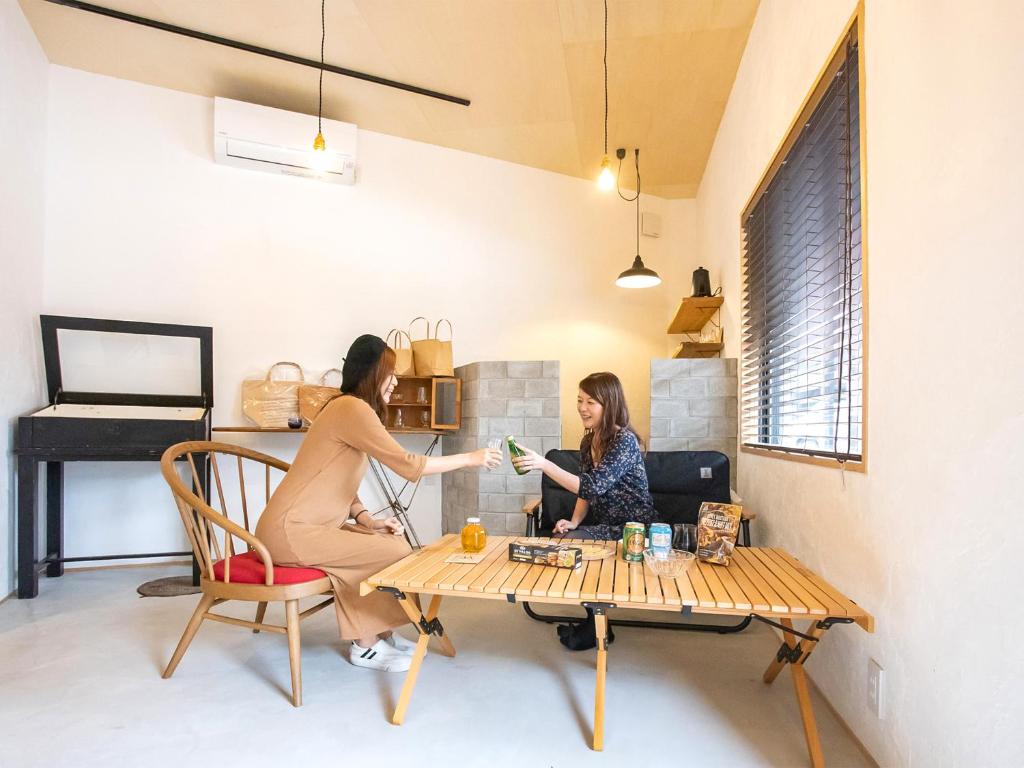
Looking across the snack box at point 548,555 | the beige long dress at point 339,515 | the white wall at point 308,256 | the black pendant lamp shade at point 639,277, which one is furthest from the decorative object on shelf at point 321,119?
the snack box at point 548,555

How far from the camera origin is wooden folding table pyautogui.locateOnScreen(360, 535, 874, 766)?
1568 mm

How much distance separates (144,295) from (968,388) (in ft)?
Answer: 14.3

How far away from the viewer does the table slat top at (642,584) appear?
1562 mm

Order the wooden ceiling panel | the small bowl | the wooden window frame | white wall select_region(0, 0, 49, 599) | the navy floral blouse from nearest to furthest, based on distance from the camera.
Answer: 1. the wooden window frame
2. the small bowl
3. the navy floral blouse
4. the wooden ceiling panel
5. white wall select_region(0, 0, 49, 599)

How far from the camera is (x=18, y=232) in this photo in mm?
3416

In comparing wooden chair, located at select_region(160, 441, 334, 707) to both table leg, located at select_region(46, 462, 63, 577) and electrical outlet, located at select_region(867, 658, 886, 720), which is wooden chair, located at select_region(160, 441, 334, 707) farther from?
table leg, located at select_region(46, 462, 63, 577)

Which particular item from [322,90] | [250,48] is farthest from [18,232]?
[322,90]

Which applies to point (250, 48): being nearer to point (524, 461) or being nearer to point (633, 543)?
point (524, 461)

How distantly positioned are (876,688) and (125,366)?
4.21 m

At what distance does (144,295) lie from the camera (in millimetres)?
3996

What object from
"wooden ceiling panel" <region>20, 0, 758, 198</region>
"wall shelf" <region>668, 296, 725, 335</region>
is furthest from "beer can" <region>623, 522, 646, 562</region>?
"wooden ceiling panel" <region>20, 0, 758, 198</region>

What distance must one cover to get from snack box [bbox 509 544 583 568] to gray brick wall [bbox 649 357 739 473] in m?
1.67

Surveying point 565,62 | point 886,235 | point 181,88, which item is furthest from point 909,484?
point 181,88

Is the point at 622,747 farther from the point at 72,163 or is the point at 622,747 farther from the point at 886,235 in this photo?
the point at 72,163
